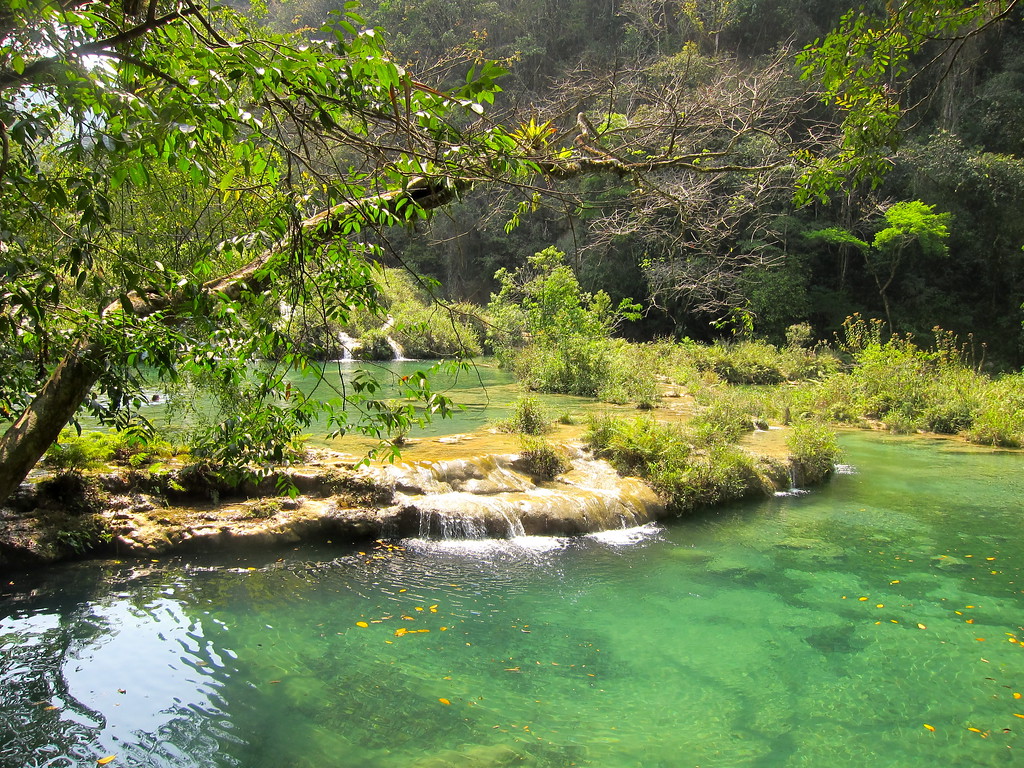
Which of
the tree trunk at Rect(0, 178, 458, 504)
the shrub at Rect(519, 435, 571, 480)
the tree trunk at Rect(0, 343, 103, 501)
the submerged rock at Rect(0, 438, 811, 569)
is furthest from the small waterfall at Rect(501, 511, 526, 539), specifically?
the tree trunk at Rect(0, 343, 103, 501)

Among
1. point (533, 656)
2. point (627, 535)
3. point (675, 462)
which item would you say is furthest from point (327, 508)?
point (675, 462)

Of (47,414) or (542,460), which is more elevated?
(47,414)

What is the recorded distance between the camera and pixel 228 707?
4.30 meters

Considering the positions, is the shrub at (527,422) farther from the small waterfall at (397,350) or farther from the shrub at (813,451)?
the small waterfall at (397,350)

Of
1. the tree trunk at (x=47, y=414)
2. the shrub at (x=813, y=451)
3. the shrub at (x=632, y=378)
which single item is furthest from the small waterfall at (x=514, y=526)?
the shrub at (x=632, y=378)

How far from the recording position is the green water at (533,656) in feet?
13.2

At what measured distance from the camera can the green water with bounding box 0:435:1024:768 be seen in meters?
4.03

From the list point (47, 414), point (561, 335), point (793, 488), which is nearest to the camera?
point (47, 414)

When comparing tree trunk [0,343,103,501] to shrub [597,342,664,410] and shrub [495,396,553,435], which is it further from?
shrub [597,342,664,410]

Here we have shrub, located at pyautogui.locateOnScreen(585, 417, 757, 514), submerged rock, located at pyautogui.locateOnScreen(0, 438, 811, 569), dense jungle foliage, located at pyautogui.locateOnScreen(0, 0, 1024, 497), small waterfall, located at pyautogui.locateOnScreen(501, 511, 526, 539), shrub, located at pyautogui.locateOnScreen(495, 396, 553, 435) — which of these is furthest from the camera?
shrub, located at pyautogui.locateOnScreen(495, 396, 553, 435)

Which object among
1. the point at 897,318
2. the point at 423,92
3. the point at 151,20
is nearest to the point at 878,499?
the point at 423,92

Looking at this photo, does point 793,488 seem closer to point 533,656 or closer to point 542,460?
point 542,460

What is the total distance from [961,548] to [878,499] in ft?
6.10

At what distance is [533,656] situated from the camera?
5.11 m
